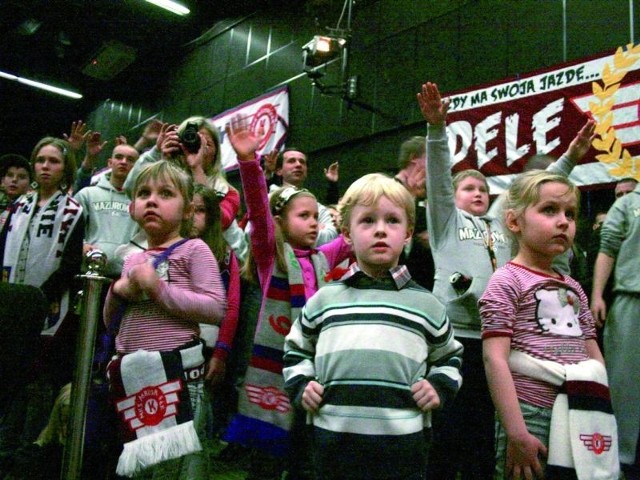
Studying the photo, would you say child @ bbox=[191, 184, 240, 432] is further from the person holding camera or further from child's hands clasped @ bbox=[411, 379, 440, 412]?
child's hands clasped @ bbox=[411, 379, 440, 412]

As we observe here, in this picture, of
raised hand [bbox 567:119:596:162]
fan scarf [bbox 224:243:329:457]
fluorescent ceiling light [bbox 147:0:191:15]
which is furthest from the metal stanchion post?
fluorescent ceiling light [bbox 147:0:191:15]

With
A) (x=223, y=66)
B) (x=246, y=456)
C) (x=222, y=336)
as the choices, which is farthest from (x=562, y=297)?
(x=223, y=66)

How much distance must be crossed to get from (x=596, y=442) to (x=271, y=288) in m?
1.05

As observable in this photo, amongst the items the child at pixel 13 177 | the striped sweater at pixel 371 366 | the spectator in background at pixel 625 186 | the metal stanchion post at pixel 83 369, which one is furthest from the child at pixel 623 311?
the child at pixel 13 177

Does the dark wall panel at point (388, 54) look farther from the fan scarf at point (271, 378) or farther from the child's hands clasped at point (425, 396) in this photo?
the child's hands clasped at point (425, 396)

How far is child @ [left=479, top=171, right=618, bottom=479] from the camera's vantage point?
4.00 ft

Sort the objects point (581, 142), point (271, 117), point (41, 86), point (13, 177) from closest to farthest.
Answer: point (581, 142) → point (13, 177) → point (271, 117) → point (41, 86)

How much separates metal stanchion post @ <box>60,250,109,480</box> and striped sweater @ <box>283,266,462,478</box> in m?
0.54

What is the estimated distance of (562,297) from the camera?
4.52 feet

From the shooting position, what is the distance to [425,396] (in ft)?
3.83

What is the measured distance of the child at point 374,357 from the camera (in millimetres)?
1147

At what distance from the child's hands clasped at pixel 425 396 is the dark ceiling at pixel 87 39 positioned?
22.1 feet

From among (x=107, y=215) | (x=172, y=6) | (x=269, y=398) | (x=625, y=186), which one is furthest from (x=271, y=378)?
(x=172, y=6)

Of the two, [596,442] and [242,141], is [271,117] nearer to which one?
[242,141]
